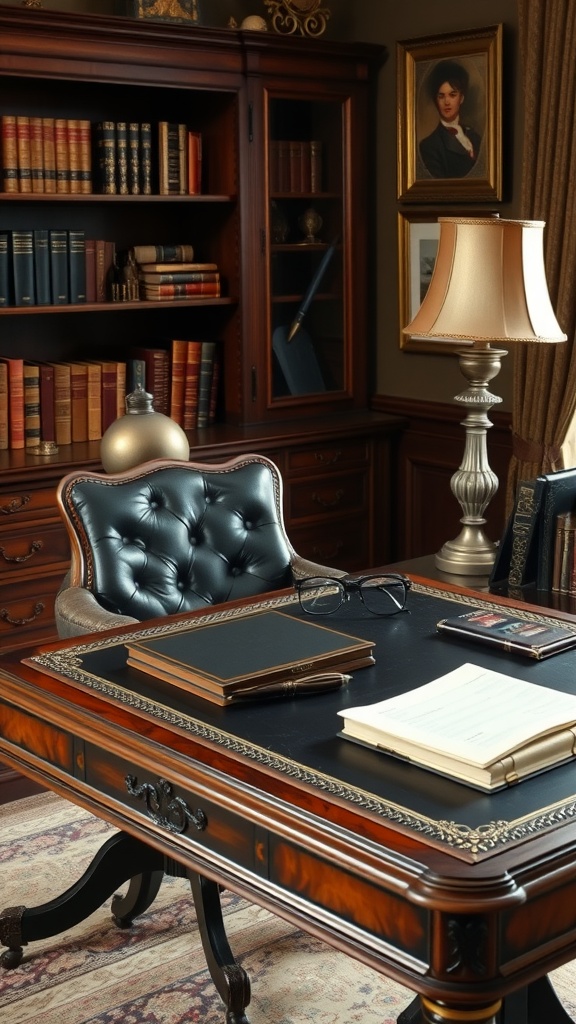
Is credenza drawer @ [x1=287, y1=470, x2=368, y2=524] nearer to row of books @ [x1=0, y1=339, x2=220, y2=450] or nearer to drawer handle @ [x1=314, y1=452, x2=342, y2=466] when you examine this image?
drawer handle @ [x1=314, y1=452, x2=342, y2=466]

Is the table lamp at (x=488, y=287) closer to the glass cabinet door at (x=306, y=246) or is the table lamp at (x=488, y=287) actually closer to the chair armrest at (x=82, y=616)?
the chair armrest at (x=82, y=616)

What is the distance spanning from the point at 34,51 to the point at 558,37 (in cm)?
163

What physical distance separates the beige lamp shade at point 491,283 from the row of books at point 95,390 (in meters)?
1.67

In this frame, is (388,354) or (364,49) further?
(388,354)

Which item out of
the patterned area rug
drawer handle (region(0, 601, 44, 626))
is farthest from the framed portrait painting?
the patterned area rug

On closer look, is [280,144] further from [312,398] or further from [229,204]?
[312,398]

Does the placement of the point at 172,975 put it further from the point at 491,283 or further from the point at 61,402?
the point at 61,402

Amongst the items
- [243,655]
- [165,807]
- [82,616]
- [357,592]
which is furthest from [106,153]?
[165,807]

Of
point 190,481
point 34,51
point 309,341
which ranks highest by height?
point 34,51

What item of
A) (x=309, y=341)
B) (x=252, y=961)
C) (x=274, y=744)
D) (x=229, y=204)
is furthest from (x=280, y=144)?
(x=274, y=744)

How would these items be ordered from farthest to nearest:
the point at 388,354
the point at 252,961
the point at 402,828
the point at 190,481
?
the point at 388,354 < the point at 190,481 < the point at 252,961 < the point at 402,828

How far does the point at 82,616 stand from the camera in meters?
2.72

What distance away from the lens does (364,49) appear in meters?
4.59

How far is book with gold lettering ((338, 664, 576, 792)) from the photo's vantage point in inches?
65.8
